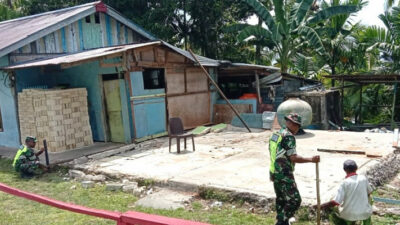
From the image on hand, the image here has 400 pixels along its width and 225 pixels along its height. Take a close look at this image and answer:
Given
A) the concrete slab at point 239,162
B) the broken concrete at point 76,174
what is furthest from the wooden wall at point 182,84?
the broken concrete at point 76,174

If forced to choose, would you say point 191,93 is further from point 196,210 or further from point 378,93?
point 378,93

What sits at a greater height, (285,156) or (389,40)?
(389,40)

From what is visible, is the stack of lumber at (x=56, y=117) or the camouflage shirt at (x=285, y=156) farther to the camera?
the stack of lumber at (x=56, y=117)

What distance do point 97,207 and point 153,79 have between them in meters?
6.52

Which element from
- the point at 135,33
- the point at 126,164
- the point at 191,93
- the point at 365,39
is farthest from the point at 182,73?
the point at 365,39

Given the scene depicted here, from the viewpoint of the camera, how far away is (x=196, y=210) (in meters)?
5.34

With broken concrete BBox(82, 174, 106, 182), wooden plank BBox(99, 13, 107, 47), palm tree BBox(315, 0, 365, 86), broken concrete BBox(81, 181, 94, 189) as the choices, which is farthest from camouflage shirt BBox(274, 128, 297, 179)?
palm tree BBox(315, 0, 365, 86)

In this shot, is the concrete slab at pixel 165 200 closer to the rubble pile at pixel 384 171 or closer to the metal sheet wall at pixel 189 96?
the rubble pile at pixel 384 171

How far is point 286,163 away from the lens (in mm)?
4113

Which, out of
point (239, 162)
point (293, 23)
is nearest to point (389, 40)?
point (293, 23)

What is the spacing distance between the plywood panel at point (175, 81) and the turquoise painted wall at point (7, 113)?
4.64 meters

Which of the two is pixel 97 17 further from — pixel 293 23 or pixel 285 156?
pixel 285 156

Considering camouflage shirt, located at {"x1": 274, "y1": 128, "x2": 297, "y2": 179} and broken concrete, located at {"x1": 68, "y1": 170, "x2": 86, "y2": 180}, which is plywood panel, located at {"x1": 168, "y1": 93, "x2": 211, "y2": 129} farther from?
camouflage shirt, located at {"x1": 274, "y1": 128, "x2": 297, "y2": 179}

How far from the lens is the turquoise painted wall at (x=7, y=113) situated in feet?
34.3
